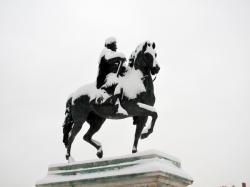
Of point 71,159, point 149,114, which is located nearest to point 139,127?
point 149,114

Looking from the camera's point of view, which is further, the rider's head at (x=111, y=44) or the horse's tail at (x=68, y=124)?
the horse's tail at (x=68, y=124)

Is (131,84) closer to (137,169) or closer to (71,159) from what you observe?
(137,169)

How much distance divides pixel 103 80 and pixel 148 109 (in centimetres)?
160

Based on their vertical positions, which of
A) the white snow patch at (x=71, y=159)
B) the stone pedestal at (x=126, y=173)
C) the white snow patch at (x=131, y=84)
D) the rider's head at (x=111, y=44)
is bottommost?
the stone pedestal at (x=126, y=173)

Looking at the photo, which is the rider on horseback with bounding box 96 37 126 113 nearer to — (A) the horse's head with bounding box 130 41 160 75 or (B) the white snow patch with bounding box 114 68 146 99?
(B) the white snow patch with bounding box 114 68 146 99

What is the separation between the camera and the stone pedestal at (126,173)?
9.21 meters

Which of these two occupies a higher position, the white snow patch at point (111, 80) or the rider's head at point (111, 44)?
the rider's head at point (111, 44)

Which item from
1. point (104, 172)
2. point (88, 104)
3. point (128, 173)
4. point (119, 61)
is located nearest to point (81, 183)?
point (104, 172)

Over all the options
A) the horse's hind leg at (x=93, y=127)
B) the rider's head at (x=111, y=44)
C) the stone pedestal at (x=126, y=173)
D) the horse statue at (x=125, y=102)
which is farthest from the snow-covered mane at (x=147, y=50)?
the stone pedestal at (x=126, y=173)

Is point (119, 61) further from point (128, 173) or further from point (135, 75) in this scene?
point (128, 173)

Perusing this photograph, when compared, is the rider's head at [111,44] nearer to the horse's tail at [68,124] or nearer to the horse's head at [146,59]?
the horse's head at [146,59]

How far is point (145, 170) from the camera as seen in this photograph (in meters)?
9.22

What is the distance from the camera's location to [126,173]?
375 inches

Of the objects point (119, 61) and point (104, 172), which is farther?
A: point (119, 61)
